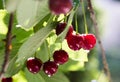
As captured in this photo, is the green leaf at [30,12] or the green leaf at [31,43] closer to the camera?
the green leaf at [30,12]

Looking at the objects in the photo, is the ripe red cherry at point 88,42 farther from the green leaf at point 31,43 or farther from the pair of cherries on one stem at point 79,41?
the green leaf at point 31,43

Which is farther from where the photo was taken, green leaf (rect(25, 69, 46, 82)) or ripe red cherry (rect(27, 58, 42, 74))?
green leaf (rect(25, 69, 46, 82))

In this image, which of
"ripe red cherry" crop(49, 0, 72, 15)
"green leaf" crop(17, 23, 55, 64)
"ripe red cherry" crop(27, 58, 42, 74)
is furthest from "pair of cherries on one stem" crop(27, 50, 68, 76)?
"ripe red cherry" crop(49, 0, 72, 15)

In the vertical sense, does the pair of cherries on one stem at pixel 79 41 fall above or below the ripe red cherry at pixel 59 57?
above

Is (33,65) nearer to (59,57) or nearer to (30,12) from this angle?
(59,57)

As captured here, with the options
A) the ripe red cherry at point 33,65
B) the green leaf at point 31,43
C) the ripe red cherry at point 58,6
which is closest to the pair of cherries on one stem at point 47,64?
the ripe red cherry at point 33,65

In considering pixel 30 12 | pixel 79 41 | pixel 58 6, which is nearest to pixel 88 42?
pixel 79 41

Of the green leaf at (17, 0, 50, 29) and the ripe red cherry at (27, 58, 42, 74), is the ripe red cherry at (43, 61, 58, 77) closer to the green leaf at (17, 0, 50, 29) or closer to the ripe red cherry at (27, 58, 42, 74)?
the ripe red cherry at (27, 58, 42, 74)

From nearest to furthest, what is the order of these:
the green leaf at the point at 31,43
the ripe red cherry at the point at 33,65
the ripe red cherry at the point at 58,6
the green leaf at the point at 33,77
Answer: the ripe red cherry at the point at 58,6
the green leaf at the point at 31,43
the ripe red cherry at the point at 33,65
the green leaf at the point at 33,77

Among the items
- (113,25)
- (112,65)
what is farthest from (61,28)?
(113,25)
